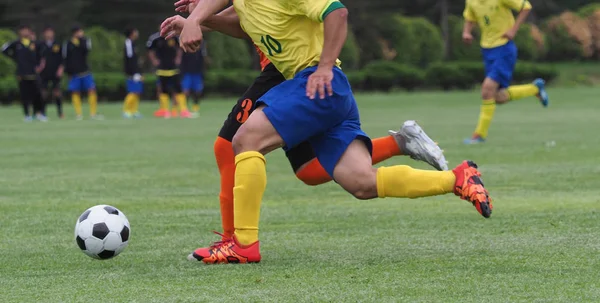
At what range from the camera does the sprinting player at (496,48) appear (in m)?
14.7

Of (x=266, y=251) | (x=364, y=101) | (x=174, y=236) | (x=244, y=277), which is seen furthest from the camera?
(x=364, y=101)

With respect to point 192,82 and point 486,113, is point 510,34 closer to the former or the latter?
point 486,113

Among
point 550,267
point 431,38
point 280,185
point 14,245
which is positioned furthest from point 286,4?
point 431,38

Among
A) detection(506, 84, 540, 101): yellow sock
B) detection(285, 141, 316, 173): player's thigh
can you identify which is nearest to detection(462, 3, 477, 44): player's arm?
detection(506, 84, 540, 101): yellow sock

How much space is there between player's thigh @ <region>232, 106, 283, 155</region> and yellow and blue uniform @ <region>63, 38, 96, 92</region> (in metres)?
22.0

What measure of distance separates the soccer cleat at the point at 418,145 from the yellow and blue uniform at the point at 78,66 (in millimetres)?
21357

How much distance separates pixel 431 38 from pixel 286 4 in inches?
1784

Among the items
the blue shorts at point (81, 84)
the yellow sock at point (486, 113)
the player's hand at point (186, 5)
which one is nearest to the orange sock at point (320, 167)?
the player's hand at point (186, 5)

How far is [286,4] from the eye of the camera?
5.79 metres

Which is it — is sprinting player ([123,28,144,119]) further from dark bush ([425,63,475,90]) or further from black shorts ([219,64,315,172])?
black shorts ([219,64,315,172])

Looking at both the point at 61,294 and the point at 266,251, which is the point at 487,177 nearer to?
the point at 266,251

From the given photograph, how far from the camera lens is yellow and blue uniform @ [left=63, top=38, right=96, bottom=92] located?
1073 inches

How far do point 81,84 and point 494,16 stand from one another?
14.6 meters

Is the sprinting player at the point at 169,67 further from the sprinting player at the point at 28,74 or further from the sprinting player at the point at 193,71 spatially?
the sprinting player at the point at 28,74
